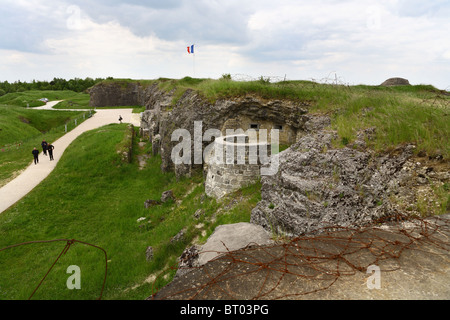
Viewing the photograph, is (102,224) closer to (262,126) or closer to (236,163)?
(236,163)

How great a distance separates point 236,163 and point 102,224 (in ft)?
27.9

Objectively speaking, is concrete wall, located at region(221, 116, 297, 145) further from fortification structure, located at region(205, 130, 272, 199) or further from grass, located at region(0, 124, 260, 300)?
fortification structure, located at region(205, 130, 272, 199)

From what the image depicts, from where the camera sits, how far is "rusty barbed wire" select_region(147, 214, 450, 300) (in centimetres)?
324

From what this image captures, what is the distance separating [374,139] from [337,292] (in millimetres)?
5413

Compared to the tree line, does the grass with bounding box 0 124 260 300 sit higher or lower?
lower

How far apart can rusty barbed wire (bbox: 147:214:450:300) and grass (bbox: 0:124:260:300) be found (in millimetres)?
5442

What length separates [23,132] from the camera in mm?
33125

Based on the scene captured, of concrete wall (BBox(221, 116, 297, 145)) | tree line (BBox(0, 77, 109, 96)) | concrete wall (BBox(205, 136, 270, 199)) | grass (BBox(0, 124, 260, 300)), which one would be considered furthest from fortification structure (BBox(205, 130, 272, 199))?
tree line (BBox(0, 77, 109, 96))

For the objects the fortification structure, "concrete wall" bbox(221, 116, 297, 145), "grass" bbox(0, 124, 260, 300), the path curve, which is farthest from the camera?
"concrete wall" bbox(221, 116, 297, 145)

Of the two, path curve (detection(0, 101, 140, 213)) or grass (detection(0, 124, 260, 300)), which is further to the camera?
path curve (detection(0, 101, 140, 213))

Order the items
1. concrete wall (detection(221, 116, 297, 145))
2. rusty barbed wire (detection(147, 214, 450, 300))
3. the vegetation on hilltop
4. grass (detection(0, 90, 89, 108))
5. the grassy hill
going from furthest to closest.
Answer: grass (detection(0, 90, 89, 108)) → concrete wall (detection(221, 116, 297, 145)) → the grassy hill → the vegetation on hilltop → rusty barbed wire (detection(147, 214, 450, 300))

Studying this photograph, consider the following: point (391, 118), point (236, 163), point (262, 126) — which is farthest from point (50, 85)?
point (391, 118)

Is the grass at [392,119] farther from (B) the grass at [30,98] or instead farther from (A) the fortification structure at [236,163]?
(B) the grass at [30,98]

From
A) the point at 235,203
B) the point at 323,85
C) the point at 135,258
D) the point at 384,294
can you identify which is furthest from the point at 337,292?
the point at 323,85
